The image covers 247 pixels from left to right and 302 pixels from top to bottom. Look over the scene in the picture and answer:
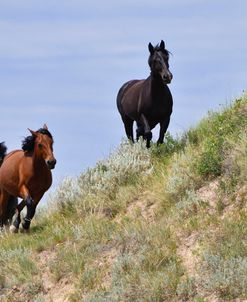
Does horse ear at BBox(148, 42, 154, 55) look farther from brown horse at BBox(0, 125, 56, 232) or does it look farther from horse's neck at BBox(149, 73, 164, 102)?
brown horse at BBox(0, 125, 56, 232)

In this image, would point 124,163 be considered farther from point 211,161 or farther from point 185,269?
point 185,269

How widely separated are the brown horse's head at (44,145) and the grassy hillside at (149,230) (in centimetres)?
128

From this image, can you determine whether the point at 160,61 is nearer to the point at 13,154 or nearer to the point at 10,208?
the point at 13,154

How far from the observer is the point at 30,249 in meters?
15.4

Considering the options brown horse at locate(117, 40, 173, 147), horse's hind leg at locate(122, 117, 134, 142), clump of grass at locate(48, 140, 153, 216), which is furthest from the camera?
horse's hind leg at locate(122, 117, 134, 142)

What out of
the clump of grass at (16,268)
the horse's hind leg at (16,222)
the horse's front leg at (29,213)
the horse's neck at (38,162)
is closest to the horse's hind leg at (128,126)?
the horse's hind leg at (16,222)

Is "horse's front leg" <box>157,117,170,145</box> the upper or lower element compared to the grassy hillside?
upper

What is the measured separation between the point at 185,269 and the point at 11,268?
141 inches

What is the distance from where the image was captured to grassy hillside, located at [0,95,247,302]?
12.3 metres

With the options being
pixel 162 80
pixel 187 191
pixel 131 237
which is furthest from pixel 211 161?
pixel 162 80

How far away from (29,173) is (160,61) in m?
3.70

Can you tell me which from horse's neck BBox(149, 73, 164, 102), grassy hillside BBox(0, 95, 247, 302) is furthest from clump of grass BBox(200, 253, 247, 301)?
horse's neck BBox(149, 73, 164, 102)

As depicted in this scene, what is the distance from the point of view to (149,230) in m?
13.8

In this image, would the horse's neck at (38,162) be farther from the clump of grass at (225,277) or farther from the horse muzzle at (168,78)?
the clump of grass at (225,277)
